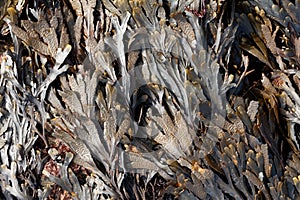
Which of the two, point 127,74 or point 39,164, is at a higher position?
point 127,74

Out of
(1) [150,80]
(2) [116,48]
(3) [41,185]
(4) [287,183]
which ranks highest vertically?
(2) [116,48]

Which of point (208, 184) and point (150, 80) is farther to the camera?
point (150, 80)

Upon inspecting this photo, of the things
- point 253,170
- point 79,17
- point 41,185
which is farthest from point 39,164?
point 253,170

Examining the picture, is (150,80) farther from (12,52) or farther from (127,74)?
(12,52)

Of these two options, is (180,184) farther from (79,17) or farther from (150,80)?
(79,17)

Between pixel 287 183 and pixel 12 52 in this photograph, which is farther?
pixel 12 52

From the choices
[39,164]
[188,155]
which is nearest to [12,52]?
[39,164]
